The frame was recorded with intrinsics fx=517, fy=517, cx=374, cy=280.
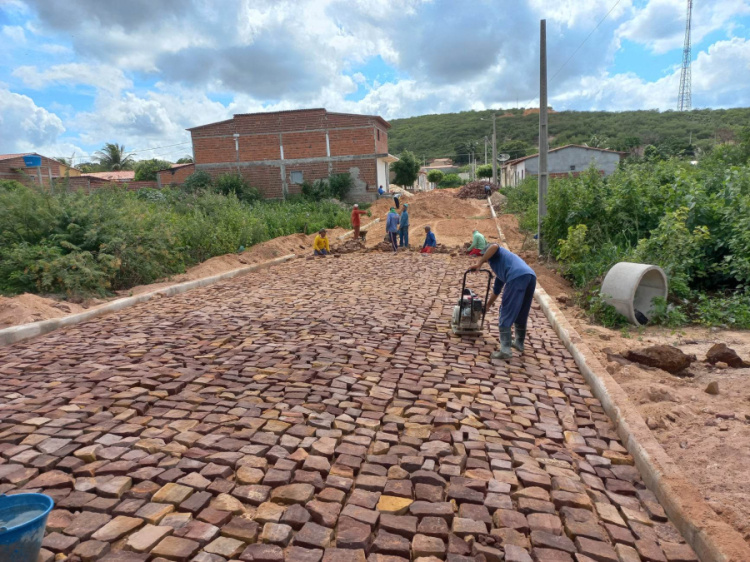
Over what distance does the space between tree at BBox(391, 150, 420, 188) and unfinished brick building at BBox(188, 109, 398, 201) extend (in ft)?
39.8

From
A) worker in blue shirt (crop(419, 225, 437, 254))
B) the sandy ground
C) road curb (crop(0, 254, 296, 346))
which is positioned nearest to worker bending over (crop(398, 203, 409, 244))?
worker in blue shirt (crop(419, 225, 437, 254))

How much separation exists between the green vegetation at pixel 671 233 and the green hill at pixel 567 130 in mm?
47356

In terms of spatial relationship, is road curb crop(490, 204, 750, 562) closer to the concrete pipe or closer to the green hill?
the concrete pipe

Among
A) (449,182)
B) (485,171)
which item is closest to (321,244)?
(485,171)

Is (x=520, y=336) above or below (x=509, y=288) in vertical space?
below

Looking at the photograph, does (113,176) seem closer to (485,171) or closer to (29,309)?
(485,171)

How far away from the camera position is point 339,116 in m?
33.4

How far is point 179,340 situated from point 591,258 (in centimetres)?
793

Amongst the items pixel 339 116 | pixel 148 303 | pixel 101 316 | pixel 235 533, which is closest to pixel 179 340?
pixel 101 316

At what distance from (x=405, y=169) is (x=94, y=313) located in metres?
42.0

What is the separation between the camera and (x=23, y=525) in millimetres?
2350

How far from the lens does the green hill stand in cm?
6644

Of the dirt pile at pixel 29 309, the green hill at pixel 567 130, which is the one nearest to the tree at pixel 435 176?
the green hill at pixel 567 130

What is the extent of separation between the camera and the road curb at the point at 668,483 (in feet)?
9.05
